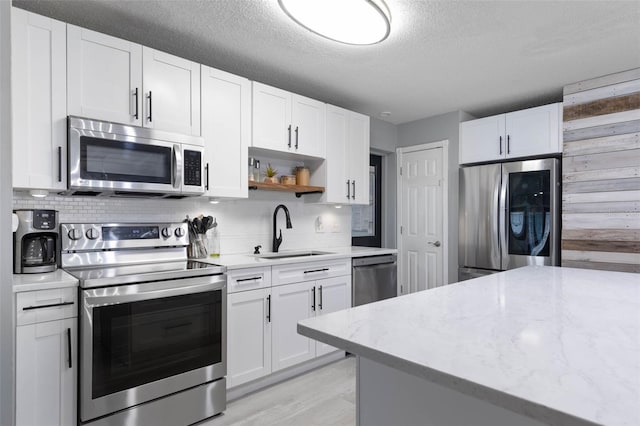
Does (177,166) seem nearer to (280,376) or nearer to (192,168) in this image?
(192,168)

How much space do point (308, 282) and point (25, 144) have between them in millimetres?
1970

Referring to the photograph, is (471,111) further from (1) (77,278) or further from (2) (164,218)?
(1) (77,278)

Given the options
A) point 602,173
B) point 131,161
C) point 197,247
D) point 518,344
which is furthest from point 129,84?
point 602,173

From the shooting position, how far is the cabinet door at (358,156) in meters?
3.71

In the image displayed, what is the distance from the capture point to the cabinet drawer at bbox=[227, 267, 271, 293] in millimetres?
2484

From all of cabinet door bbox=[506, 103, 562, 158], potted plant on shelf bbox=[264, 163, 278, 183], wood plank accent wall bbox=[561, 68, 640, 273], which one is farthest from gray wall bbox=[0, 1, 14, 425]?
cabinet door bbox=[506, 103, 562, 158]

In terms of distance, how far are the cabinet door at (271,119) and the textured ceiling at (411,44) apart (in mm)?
207

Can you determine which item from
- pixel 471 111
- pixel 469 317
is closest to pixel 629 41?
pixel 471 111

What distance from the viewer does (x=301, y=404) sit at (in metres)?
2.47

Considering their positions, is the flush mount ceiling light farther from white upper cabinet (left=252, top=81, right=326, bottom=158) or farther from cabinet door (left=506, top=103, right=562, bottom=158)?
cabinet door (left=506, top=103, right=562, bottom=158)

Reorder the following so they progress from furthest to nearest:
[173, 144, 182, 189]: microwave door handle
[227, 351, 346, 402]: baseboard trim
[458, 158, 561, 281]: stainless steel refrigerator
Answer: [458, 158, 561, 281]: stainless steel refrigerator
[227, 351, 346, 402]: baseboard trim
[173, 144, 182, 189]: microwave door handle

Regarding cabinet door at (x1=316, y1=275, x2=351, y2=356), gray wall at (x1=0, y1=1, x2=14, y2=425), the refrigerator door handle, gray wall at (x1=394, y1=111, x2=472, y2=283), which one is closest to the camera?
gray wall at (x1=0, y1=1, x2=14, y2=425)

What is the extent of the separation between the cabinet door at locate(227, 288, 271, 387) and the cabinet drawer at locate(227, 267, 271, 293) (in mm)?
35

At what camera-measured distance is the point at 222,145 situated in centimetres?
272
